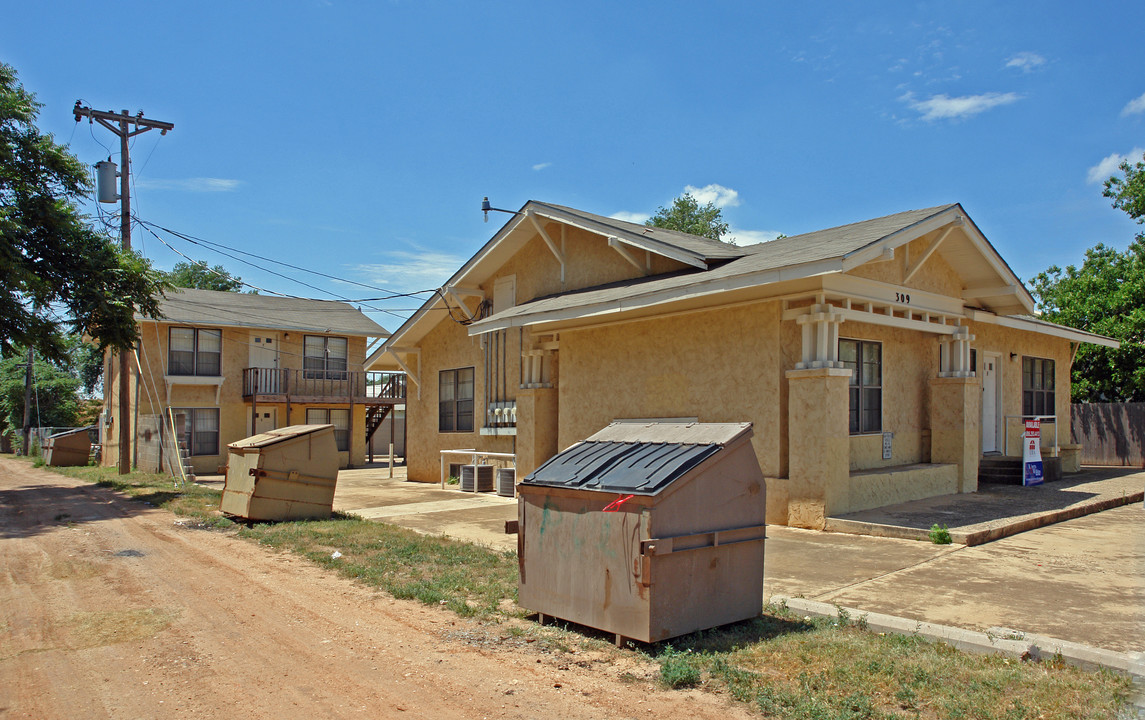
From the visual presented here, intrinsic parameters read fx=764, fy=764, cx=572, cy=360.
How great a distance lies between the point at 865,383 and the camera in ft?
40.7

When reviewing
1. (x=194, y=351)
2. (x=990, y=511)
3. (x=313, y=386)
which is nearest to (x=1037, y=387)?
(x=990, y=511)

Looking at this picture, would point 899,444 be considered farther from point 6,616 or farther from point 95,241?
point 95,241

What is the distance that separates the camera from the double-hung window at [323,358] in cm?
2891

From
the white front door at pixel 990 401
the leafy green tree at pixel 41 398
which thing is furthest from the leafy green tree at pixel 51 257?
the leafy green tree at pixel 41 398

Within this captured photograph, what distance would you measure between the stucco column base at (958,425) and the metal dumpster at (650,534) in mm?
8709

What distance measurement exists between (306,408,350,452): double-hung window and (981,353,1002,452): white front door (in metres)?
22.0

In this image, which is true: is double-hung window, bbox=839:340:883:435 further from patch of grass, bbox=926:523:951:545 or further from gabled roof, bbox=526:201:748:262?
patch of grass, bbox=926:523:951:545

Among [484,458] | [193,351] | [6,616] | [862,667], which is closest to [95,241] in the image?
[193,351]

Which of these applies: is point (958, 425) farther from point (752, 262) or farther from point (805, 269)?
point (805, 269)

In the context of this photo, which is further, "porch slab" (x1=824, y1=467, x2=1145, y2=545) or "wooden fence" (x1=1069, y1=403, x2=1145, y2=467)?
"wooden fence" (x1=1069, y1=403, x2=1145, y2=467)

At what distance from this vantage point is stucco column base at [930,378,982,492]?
42.9 ft

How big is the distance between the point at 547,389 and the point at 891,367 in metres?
6.48

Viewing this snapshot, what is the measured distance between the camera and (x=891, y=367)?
12.9m

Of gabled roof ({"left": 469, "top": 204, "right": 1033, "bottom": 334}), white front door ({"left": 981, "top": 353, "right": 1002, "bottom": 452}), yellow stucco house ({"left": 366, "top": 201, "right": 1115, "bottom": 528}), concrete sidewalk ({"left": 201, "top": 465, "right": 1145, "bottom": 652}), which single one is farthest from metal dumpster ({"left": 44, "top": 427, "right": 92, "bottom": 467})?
white front door ({"left": 981, "top": 353, "right": 1002, "bottom": 452})
